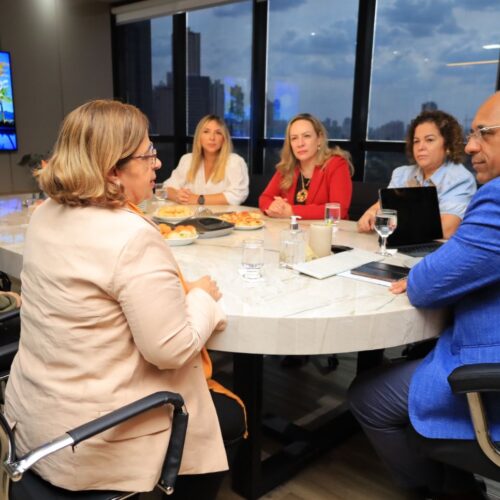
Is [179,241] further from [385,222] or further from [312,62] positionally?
[312,62]

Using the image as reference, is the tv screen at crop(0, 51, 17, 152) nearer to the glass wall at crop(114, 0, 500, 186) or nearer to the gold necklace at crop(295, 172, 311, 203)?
the glass wall at crop(114, 0, 500, 186)

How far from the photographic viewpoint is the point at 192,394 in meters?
1.14

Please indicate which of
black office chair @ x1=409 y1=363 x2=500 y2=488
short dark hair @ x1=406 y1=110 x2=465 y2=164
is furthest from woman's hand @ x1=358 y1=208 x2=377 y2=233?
black office chair @ x1=409 y1=363 x2=500 y2=488

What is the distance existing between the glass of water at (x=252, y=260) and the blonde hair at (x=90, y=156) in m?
0.53

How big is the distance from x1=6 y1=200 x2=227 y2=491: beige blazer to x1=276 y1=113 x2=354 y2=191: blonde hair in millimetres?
1924

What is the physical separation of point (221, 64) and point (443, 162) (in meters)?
4.55

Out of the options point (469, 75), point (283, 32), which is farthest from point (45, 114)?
point (469, 75)

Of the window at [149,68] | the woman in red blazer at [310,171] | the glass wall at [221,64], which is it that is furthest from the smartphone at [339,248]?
the window at [149,68]

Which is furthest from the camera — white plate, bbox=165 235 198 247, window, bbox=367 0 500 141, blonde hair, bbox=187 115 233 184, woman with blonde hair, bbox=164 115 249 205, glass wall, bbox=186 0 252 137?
glass wall, bbox=186 0 252 137

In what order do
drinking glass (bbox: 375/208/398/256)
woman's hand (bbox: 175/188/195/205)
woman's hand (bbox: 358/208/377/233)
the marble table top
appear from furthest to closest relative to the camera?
woman's hand (bbox: 175/188/195/205), woman's hand (bbox: 358/208/377/233), drinking glass (bbox: 375/208/398/256), the marble table top

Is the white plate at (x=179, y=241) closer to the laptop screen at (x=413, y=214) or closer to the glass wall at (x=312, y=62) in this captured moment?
the laptop screen at (x=413, y=214)

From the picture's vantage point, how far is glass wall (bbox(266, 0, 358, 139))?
5.20m

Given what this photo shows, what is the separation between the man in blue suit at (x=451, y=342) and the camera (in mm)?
1123

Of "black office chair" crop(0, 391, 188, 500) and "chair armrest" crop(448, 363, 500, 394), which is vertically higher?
"chair armrest" crop(448, 363, 500, 394)
